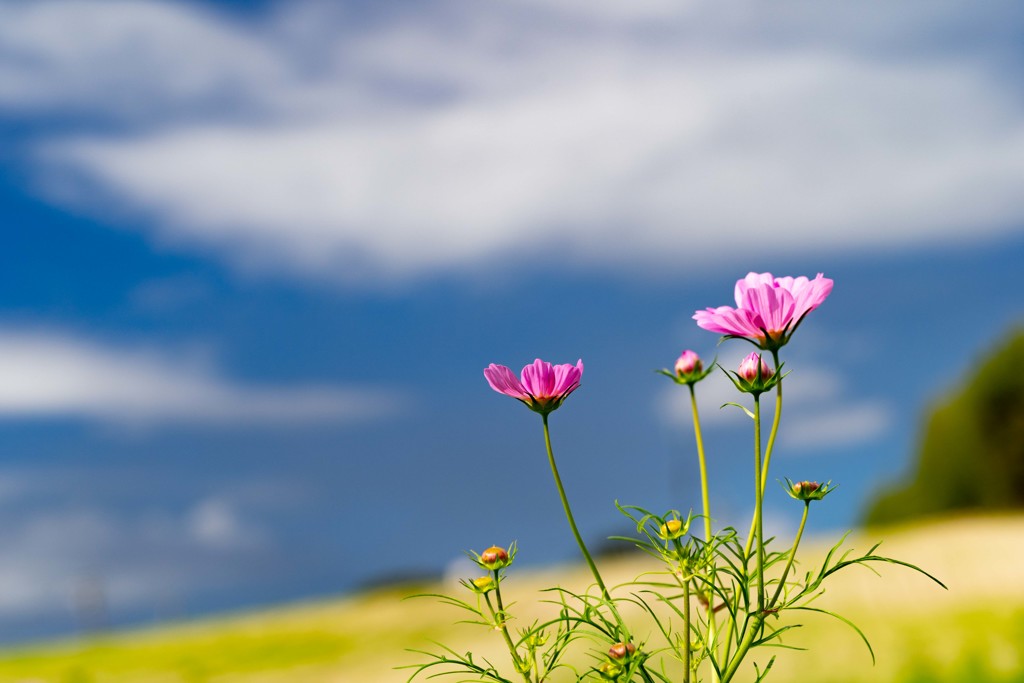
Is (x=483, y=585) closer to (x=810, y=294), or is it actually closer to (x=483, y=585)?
(x=483, y=585)

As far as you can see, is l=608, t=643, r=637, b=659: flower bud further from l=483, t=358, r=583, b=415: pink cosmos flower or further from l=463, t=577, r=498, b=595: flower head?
l=483, t=358, r=583, b=415: pink cosmos flower

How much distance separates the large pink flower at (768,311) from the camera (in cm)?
152

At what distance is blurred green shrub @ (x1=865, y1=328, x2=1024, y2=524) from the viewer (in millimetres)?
19031

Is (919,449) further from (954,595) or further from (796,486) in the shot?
(796,486)

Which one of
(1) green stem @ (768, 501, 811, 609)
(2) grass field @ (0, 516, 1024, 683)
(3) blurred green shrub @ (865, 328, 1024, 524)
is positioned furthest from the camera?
(3) blurred green shrub @ (865, 328, 1024, 524)

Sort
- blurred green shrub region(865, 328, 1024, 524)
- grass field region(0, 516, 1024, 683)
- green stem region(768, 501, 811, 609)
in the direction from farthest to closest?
1. blurred green shrub region(865, 328, 1024, 524)
2. grass field region(0, 516, 1024, 683)
3. green stem region(768, 501, 811, 609)

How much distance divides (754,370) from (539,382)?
341 mm

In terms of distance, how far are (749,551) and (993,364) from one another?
785 inches

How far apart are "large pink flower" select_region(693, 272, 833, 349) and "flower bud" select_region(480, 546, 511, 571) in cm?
50

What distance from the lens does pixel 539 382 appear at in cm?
162

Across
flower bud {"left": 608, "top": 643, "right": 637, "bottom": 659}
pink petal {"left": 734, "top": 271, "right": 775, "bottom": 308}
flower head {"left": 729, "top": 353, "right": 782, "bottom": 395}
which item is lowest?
flower bud {"left": 608, "top": 643, "right": 637, "bottom": 659}

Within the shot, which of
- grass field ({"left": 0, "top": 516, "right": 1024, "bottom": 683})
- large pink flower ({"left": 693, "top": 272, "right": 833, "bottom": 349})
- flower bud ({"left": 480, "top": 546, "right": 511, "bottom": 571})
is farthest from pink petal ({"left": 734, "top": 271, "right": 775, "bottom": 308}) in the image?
grass field ({"left": 0, "top": 516, "right": 1024, "bottom": 683})

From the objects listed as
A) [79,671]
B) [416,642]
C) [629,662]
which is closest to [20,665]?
[79,671]

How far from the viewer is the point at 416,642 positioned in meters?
10.7
